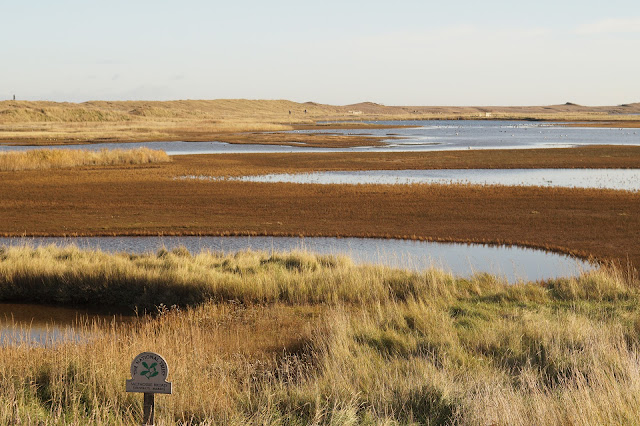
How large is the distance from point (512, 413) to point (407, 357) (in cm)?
319

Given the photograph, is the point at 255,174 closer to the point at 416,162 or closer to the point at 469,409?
the point at 416,162

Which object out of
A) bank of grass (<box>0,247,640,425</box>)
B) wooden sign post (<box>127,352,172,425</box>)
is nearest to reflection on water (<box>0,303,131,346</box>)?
bank of grass (<box>0,247,640,425</box>)

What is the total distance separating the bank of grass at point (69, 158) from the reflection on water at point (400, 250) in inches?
1038

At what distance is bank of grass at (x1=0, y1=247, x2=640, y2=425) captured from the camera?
687cm

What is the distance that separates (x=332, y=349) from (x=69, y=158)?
46412 millimetres

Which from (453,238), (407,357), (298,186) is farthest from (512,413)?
(298,186)

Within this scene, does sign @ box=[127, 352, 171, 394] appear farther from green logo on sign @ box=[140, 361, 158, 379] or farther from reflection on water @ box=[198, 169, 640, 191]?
reflection on water @ box=[198, 169, 640, 191]

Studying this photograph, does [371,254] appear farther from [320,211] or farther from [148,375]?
[148,375]

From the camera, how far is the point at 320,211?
96.2ft

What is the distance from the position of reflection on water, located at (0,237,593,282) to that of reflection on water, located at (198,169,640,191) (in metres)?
16.6

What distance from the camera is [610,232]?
23578 mm

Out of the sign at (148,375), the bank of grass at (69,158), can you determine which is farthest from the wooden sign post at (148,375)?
the bank of grass at (69,158)

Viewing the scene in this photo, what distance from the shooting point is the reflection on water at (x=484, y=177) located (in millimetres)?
38844

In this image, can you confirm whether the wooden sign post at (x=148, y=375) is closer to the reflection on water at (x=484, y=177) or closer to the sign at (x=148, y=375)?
the sign at (x=148, y=375)
